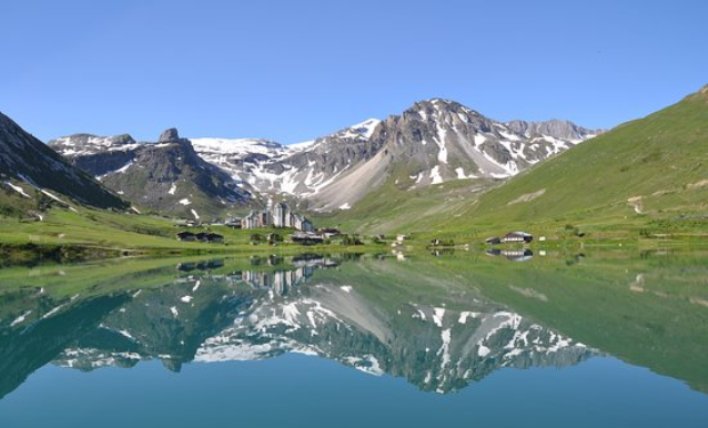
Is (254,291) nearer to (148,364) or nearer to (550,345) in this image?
(148,364)

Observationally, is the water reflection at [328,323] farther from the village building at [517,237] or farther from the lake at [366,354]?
A: the village building at [517,237]

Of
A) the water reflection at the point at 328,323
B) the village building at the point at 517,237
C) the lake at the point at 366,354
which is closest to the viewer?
the lake at the point at 366,354

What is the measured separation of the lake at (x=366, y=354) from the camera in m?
26.5

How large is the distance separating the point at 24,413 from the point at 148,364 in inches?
465

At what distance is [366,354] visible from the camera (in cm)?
4262

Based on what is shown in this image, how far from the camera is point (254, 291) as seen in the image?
84812mm

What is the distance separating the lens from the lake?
26.5m

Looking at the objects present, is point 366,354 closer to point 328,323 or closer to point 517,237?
point 328,323

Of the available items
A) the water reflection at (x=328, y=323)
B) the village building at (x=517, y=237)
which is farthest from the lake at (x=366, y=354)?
the village building at (x=517, y=237)

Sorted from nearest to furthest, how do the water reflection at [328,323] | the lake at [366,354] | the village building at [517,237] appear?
the lake at [366,354] < the water reflection at [328,323] < the village building at [517,237]

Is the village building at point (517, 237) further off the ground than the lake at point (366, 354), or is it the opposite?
the village building at point (517, 237)

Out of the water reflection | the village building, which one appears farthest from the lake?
the village building

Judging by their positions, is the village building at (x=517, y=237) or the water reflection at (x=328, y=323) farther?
the village building at (x=517, y=237)

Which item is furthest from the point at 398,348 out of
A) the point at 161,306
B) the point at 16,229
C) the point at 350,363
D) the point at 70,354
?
the point at 16,229
